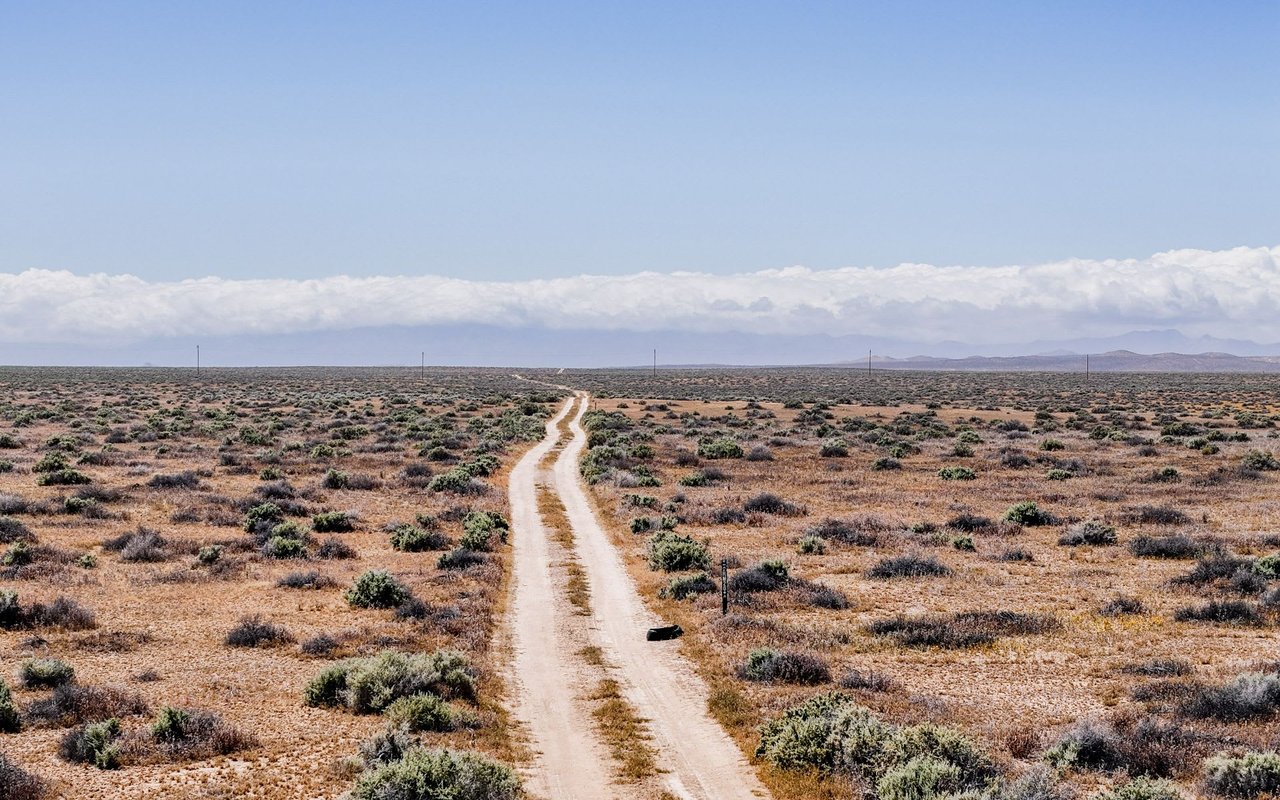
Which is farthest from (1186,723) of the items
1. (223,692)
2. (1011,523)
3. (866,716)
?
(1011,523)

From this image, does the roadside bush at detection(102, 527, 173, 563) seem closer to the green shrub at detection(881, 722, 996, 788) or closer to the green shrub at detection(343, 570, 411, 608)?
the green shrub at detection(343, 570, 411, 608)

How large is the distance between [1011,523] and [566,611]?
17.2 metres

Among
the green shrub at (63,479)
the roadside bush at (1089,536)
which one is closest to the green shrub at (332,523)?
the green shrub at (63,479)

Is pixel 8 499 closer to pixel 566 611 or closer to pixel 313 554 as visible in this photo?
pixel 313 554

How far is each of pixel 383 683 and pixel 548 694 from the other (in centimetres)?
253

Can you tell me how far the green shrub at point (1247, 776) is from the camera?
35.7 feet

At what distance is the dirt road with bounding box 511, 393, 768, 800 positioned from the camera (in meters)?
11.9

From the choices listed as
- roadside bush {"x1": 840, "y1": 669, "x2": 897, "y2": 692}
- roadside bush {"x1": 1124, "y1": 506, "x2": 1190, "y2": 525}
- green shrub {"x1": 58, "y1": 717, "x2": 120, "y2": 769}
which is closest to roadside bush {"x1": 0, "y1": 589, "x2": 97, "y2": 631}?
green shrub {"x1": 58, "y1": 717, "x2": 120, "y2": 769}

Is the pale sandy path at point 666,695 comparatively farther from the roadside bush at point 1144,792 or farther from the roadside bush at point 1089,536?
the roadside bush at point 1089,536

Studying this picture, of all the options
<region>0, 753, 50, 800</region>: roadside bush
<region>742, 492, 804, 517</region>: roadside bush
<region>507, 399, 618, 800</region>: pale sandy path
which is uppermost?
<region>0, 753, 50, 800</region>: roadside bush

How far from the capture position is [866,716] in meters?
13.2

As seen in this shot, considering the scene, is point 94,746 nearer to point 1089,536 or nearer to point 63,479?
point 1089,536

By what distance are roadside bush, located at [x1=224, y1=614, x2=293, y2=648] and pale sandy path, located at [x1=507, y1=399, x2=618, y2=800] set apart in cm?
419

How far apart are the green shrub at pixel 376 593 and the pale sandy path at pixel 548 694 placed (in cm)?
245
